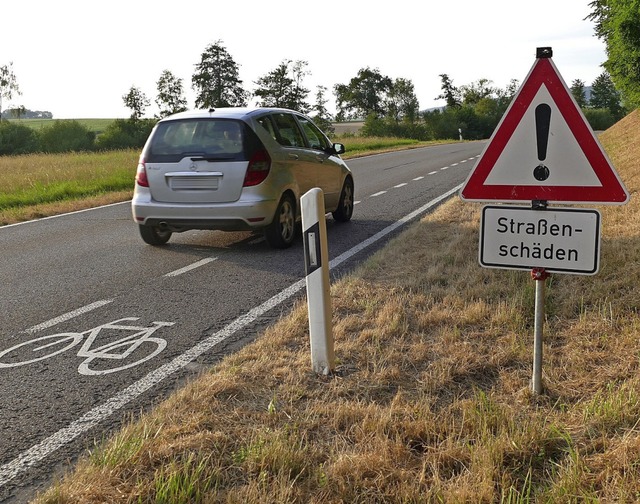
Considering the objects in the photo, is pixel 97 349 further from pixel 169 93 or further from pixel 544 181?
pixel 169 93

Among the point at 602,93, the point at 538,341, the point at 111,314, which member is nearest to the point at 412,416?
the point at 538,341

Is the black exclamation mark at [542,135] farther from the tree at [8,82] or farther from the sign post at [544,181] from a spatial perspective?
the tree at [8,82]

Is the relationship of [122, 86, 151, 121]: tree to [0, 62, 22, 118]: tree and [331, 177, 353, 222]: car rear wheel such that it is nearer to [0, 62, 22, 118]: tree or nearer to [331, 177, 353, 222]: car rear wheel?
[0, 62, 22, 118]: tree

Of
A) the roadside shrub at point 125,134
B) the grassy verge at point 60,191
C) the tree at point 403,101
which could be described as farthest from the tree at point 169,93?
the grassy verge at point 60,191

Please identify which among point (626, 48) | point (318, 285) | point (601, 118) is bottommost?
point (601, 118)

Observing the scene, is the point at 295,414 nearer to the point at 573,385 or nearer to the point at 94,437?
the point at 94,437

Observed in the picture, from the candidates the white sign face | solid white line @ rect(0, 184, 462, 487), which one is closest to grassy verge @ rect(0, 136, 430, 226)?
solid white line @ rect(0, 184, 462, 487)

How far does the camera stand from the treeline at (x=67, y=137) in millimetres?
69375

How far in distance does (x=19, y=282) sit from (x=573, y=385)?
17.8ft

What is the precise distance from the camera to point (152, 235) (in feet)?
29.1

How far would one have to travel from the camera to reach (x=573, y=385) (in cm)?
372

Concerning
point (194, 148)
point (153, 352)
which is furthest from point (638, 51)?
point (153, 352)

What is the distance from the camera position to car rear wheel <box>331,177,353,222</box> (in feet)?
34.6

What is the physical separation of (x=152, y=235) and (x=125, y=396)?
515cm
